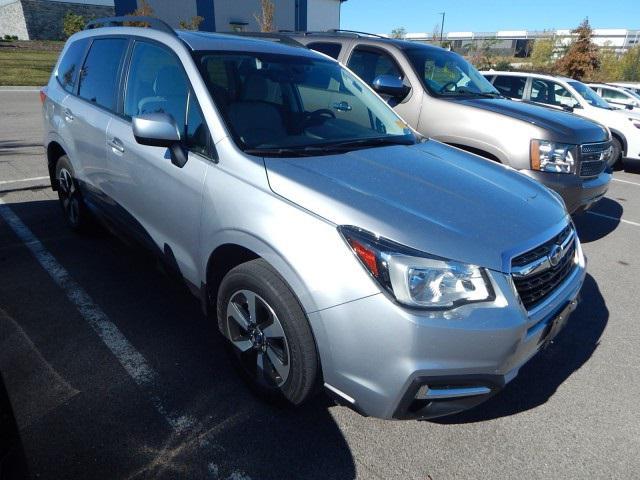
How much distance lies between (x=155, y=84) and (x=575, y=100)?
29.3ft

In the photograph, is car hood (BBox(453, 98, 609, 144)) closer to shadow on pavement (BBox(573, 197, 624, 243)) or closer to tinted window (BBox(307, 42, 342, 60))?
shadow on pavement (BBox(573, 197, 624, 243))

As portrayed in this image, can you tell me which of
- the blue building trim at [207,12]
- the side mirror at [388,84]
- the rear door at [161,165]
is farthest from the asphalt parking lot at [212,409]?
the blue building trim at [207,12]

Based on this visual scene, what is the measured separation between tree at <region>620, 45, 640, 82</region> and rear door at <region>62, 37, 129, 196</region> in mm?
33748

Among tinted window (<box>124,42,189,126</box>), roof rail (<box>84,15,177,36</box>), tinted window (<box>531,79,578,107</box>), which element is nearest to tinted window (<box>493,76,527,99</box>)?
tinted window (<box>531,79,578,107</box>)

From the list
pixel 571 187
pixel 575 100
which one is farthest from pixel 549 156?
pixel 575 100

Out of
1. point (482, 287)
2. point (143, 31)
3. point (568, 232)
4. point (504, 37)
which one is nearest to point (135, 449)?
point (482, 287)

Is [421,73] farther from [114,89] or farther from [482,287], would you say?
[482,287]

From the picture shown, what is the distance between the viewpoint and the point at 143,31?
330 cm

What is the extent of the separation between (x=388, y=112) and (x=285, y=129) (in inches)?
42.1

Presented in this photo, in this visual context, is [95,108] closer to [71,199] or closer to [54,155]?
[71,199]

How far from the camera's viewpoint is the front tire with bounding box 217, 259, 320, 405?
2.08m

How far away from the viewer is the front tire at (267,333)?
6.84 feet

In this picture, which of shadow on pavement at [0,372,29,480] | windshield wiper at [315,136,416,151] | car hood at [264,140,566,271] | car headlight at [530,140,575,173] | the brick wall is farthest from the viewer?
the brick wall

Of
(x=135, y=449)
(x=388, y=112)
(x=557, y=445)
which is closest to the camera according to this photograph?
(x=135, y=449)
